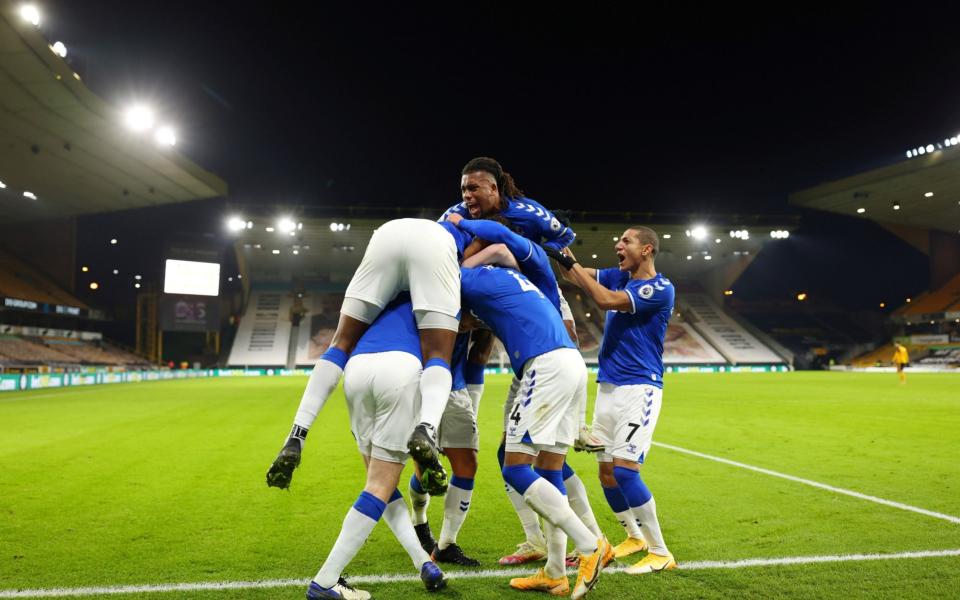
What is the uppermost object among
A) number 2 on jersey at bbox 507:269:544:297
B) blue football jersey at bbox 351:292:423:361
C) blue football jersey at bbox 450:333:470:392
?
number 2 on jersey at bbox 507:269:544:297

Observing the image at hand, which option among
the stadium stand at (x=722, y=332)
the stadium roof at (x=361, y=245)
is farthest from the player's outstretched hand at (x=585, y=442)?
the stadium stand at (x=722, y=332)

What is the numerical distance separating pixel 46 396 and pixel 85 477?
1760 cm

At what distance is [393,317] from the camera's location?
3.63 meters

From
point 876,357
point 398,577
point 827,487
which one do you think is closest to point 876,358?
point 876,357

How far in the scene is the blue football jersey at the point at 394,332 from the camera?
350 cm

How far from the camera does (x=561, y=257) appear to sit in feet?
14.4

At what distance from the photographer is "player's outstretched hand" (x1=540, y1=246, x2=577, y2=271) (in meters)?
4.32

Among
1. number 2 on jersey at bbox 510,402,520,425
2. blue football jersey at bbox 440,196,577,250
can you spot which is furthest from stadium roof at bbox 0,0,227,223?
number 2 on jersey at bbox 510,402,520,425

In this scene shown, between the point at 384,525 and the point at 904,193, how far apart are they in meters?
45.6

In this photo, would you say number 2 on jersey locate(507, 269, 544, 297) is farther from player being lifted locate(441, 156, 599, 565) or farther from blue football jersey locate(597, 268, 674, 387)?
blue football jersey locate(597, 268, 674, 387)

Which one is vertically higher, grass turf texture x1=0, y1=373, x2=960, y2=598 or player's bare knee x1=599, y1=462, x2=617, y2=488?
player's bare knee x1=599, y1=462, x2=617, y2=488

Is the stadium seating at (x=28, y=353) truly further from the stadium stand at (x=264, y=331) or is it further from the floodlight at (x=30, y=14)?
the floodlight at (x=30, y=14)

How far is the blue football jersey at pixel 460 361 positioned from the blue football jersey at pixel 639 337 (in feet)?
3.37

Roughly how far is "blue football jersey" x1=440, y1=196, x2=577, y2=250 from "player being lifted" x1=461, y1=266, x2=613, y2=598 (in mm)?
603
